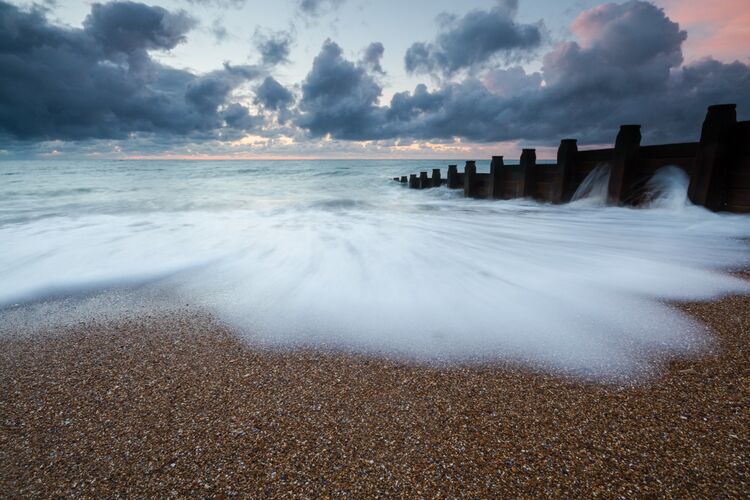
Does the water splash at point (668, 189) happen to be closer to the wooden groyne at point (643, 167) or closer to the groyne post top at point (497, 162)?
the wooden groyne at point (643, 167)

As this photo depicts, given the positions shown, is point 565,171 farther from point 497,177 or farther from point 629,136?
point 497,177

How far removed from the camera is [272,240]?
4836mm

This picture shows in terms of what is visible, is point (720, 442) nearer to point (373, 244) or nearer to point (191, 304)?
point (191, 304)

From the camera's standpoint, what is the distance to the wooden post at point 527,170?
8.42 m

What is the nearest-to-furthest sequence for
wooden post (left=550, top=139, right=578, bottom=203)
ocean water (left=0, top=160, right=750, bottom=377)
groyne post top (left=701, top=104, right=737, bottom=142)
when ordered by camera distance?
1. ocean water (left=0, top=160, right=750, bottom=377)
2. groyne post top (left=701, top=104, right=737, bottom=142)
3. wooden post (left=550, top=139, right=578, bottom=203)

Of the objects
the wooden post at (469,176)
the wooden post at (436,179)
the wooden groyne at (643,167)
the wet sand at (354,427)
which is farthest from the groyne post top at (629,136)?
the wooden post at (436,179)

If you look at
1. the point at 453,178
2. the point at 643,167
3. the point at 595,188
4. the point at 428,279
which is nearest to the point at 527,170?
the point at 595,188

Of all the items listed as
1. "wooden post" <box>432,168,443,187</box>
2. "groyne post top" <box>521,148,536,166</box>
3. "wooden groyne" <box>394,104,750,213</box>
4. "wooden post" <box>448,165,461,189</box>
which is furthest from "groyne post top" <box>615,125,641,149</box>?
"wooden post" <box>432,168,443,187</box>

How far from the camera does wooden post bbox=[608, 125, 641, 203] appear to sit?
6211 millimetres

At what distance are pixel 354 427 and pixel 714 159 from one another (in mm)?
6542

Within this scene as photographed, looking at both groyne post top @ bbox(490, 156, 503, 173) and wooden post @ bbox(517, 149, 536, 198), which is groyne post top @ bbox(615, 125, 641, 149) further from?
groyne post top @ bbox(490, 156, 503, 173)

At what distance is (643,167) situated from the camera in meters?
6.30

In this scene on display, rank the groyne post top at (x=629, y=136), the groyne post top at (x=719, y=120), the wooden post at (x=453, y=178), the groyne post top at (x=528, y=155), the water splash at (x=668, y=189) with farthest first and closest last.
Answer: the wooden post at (x=453, y=178) < the groyne post top at (x=528, y=155) < the groyne post top at (x=629, y=136) < the water splash at (x=668, y=189) < the groyne post top at (x=719, y=120)

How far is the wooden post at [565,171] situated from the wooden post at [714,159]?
227 cm
